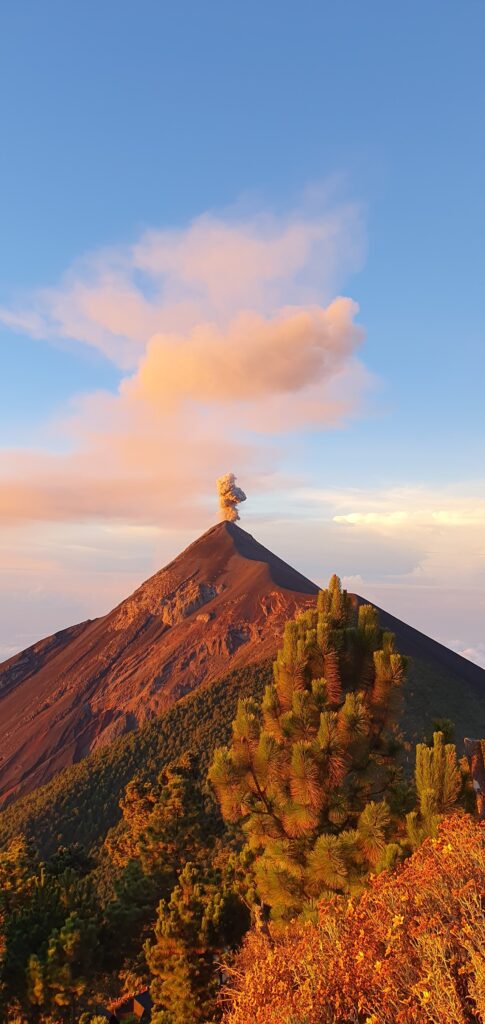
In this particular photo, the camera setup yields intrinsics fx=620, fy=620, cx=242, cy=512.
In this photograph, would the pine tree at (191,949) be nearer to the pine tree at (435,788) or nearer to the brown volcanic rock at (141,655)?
the pine tree at (435,788)

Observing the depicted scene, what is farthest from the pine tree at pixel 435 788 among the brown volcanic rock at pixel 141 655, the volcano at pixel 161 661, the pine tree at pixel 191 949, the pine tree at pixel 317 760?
the brown volcanic rock at pixel 141 655

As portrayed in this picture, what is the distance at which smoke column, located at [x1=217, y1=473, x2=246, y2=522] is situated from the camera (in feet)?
449

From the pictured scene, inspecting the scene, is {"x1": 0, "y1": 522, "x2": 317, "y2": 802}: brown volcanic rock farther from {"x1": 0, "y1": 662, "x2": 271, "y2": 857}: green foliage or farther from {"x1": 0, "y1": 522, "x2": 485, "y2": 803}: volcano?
{"x1": 0, "y1": 662, "x2": 271, "y2": 857}: green foliage

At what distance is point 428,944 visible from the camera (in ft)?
25.3

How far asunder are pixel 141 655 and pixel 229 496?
44.2 meters

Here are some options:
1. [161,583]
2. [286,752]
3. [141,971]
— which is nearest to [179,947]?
[141,971]

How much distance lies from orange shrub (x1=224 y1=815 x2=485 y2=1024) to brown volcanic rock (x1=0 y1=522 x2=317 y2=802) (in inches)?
3059

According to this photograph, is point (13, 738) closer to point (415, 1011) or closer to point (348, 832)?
point (348, 832)

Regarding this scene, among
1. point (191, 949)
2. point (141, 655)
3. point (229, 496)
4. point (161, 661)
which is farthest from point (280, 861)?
point (229, 496)

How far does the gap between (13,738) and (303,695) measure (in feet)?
311

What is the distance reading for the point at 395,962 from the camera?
8.27m

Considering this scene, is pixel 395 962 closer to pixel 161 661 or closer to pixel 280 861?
pixel 280 861

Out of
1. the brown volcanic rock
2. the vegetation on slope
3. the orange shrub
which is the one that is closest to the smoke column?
the brown volcanic rock

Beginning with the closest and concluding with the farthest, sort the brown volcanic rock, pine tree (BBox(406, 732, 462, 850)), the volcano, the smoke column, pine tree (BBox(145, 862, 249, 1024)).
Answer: pine tree (BBox(406, 732, 462, 850)) → pine tree (BBox(145, 862, 249, 1024)) → the volcano → the brown volcanic rock → the smoke column
